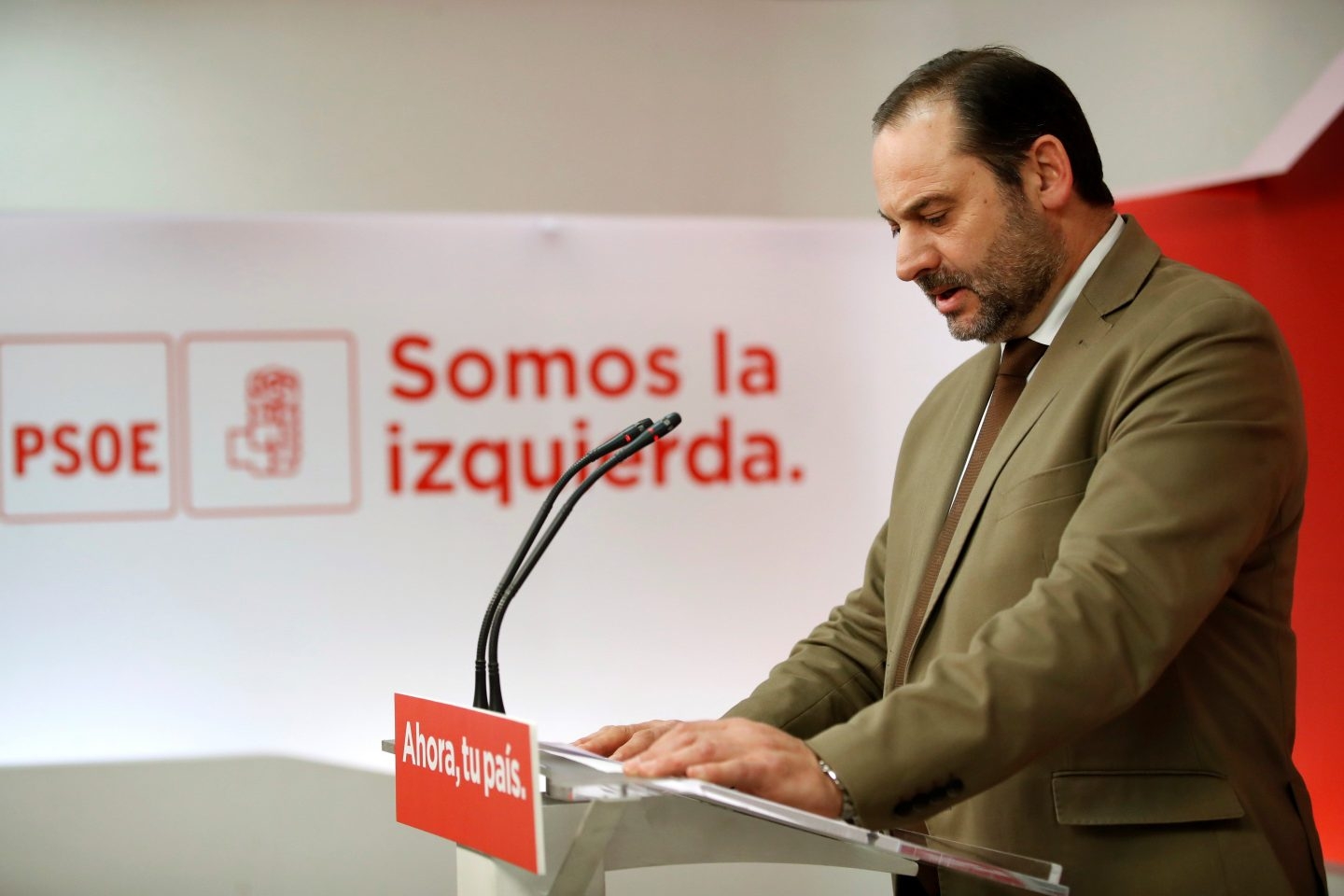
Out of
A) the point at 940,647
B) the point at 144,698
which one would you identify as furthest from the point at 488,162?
the point at 940,647

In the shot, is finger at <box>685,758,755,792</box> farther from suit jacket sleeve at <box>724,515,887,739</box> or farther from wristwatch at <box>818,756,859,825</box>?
suit jacket sleeve at <box>724,515,887,739</box>

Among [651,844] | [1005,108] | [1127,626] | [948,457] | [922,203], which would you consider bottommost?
[651,844]

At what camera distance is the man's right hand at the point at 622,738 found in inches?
62.2

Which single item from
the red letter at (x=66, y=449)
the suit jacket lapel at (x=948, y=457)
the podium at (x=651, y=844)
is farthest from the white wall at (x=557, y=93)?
the podium at (x=651, y=844)

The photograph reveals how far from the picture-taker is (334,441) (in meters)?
4.55

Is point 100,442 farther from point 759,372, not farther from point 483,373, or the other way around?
point 759,372

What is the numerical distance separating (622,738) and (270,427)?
316 centimetres

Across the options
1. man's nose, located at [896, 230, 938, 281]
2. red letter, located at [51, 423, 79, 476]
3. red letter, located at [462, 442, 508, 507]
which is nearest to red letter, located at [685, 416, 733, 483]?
red letter, located at [462, 442, 508, 507]

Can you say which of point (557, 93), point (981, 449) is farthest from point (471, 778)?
point (557, 93)

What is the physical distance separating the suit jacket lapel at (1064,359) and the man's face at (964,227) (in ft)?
0.26

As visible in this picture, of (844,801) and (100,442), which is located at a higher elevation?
(100,442)

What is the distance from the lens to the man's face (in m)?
1.70

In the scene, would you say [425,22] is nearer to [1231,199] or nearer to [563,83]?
[563,83]

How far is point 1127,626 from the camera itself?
1361 mm
